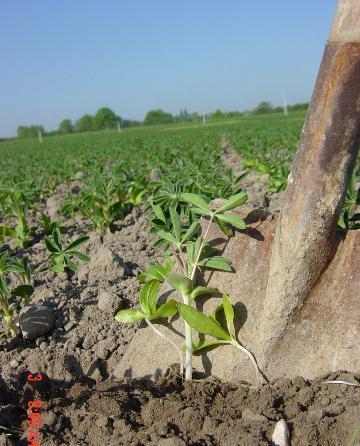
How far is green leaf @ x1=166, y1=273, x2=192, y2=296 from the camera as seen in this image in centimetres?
224

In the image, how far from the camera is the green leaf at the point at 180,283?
7.36 ft

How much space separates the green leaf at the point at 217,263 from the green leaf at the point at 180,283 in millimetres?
104

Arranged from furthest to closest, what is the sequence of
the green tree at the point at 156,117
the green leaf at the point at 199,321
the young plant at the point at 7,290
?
the green tree at the point at 156,117 → the young plant at the point at 7,290 → the green leaf at the point at 199,321

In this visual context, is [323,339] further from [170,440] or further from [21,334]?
[21,334]

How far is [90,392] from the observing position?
2.05m

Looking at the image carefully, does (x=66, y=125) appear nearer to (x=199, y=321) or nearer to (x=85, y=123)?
(x=85, y=123)

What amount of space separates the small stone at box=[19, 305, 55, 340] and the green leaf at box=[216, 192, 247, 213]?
3.52 ft

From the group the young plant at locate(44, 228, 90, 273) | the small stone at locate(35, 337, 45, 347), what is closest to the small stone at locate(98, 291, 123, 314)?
the young plant at locate(44, 228, 90, 273)

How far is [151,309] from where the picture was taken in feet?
7.65

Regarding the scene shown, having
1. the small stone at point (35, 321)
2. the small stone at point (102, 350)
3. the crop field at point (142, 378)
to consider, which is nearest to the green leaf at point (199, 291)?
the crop field at point (142, 378)

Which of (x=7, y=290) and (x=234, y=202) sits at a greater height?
(x=234, y=202)

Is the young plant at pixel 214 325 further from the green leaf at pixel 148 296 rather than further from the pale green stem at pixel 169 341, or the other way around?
the green leaf at pixel 148 296

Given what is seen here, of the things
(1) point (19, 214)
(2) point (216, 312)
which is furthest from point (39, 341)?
(1) point (19, 214)

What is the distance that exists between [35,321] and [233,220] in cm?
115
